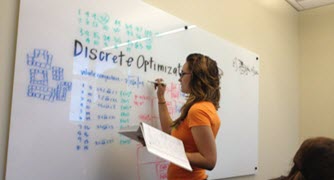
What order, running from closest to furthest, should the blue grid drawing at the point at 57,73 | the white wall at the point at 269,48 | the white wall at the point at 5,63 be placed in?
1. the white wall at the point at 5,63
2. the blue grid drawing at the point at 57,73
3. the white wall at the point at 269,48

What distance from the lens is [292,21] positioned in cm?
352

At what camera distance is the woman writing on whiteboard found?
1373mm

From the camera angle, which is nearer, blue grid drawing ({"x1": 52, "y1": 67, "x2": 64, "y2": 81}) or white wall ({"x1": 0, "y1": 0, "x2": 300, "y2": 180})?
blue grid drawing ({"x1": 52, "y1": 67, "x2": 64, "y2": 81})

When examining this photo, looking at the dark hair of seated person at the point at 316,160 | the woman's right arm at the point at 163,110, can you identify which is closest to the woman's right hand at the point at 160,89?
the woman's right arm at the point at 163,110

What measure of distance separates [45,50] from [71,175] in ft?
1.75

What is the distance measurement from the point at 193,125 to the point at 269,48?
1.93m

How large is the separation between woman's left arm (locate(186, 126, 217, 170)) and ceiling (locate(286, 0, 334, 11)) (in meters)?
2.57

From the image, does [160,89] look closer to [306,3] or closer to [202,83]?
A: [202,83]

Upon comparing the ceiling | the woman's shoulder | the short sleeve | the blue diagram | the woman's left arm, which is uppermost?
the ceiling

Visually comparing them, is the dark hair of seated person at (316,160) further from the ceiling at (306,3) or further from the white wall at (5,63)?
the ceiling at (306,3)

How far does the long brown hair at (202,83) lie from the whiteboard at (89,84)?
0.31 m

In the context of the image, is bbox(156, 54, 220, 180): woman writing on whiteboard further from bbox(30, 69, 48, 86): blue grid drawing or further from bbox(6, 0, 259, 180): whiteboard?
bbox(30, 69, 48, 86): blue grid drawing

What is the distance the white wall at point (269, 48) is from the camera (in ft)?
7.55

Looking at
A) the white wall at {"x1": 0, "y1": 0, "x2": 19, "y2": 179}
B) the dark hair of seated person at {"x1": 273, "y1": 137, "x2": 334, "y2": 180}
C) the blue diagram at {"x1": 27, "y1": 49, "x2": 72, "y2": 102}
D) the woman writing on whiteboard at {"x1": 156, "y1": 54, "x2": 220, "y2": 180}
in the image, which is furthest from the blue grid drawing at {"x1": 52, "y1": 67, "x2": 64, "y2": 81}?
the dark hair of seated person at {"x1": 273, "y1": 137, "x2": 334, "y2": 180}
